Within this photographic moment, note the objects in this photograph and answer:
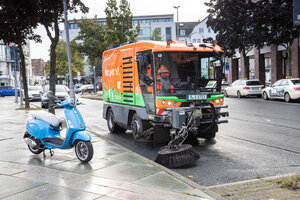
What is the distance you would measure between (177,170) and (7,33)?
10190mm

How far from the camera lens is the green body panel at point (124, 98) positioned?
347 inches

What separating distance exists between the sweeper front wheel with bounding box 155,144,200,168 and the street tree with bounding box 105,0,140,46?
2531cm

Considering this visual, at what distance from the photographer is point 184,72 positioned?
27.7 ft

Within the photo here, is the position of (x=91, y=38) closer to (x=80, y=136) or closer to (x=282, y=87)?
(x=282, y=87)

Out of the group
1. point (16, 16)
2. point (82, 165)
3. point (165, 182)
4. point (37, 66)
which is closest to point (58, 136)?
point (82, 165)

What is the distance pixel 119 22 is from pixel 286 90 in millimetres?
17150

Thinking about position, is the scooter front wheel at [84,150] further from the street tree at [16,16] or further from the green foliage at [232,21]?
the green foliage at [232,21]

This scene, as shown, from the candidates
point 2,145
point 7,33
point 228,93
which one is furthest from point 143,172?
point 228,93

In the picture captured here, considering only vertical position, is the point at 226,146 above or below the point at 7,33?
below

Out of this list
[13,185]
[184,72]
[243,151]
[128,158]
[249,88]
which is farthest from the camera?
[249,88]

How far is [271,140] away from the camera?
873 cm

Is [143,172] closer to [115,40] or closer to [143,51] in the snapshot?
[143,51]

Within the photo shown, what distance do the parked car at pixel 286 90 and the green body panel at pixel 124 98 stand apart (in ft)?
43.7

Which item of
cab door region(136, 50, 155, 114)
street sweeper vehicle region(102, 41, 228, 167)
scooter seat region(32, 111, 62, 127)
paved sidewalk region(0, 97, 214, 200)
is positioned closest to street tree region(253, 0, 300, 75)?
street sweeper vehicle region(102, 41, 228, 167)
